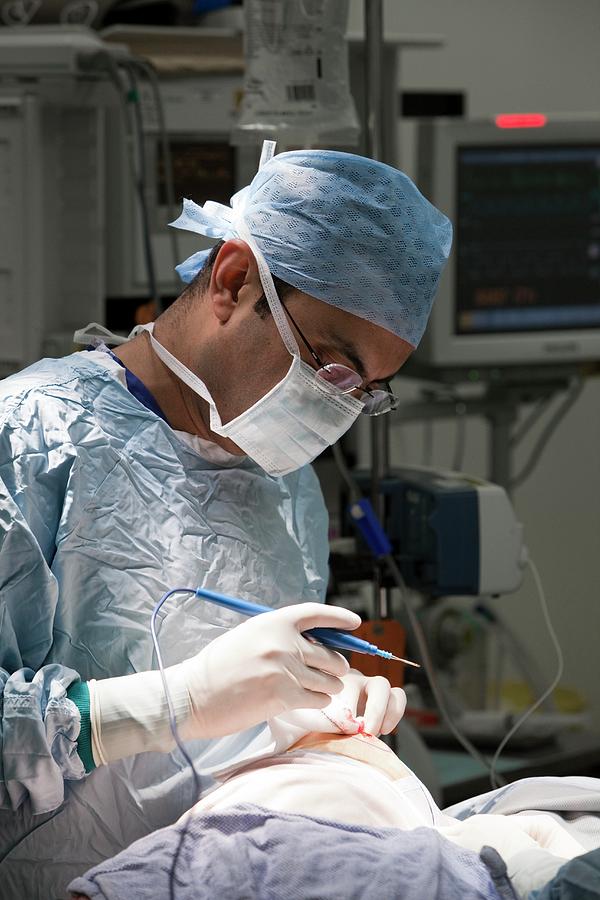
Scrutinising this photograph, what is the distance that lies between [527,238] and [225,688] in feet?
6.55


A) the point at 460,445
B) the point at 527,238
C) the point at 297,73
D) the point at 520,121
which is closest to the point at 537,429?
the point at 460,445

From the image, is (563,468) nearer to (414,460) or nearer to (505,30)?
(414,460)

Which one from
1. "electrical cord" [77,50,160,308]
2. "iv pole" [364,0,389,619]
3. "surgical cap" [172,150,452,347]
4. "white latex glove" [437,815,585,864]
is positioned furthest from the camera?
"electrical cord" [77,50,160,308]

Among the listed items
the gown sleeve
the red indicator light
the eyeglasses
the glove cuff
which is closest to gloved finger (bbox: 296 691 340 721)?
→ the glove cuff

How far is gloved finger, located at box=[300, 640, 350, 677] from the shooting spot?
1.20m

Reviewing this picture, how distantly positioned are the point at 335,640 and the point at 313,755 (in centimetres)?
16

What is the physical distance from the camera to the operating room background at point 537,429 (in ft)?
12.3

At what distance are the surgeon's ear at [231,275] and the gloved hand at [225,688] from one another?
384 mm

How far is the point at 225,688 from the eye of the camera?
1.16 meters

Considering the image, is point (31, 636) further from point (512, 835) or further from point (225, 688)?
point (512, 835)

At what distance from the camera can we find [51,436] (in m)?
1.24

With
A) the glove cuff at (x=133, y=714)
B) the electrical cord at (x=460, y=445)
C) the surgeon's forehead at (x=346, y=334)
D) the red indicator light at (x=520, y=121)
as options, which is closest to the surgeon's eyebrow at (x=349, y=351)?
the surgeon's forehead at (x=346, y=334)

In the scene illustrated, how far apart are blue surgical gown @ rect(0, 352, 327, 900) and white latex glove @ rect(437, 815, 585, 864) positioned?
0.29 meters

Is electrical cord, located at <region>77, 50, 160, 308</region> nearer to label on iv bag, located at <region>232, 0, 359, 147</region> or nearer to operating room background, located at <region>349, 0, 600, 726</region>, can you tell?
label on iv bag, located at <region>232, 0, 359, 147</region>
